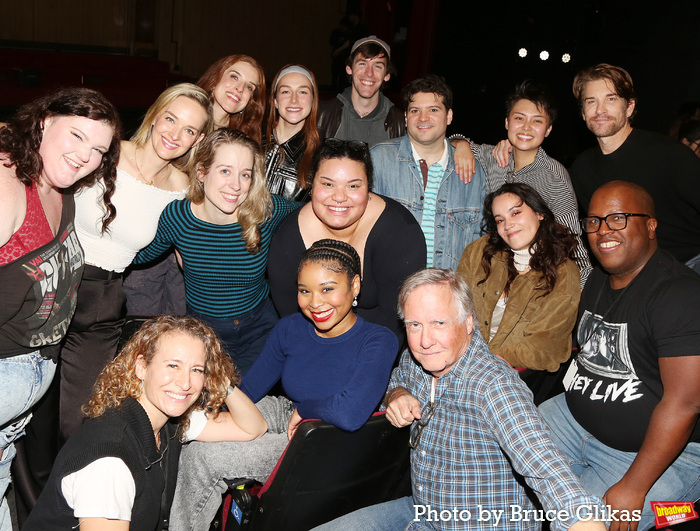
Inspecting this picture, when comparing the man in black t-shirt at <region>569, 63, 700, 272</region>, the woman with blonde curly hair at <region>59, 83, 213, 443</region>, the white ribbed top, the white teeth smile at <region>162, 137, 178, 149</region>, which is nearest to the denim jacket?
the man in black t-shirt at <region>569, 63, 700, 272</region>

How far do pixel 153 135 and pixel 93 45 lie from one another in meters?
9.34

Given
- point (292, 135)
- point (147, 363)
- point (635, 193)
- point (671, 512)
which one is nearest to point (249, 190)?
point (292, 135)

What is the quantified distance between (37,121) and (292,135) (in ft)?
5.25

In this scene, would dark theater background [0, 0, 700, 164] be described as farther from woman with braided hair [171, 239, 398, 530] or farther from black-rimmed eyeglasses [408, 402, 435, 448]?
black-rimmed eyeglasses [408, 402, 435, 448]

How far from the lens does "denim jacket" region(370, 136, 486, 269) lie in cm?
344

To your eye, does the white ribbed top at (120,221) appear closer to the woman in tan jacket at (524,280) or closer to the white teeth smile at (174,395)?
the white teeth smile at (174,395)

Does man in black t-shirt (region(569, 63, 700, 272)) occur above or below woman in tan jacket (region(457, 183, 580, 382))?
above

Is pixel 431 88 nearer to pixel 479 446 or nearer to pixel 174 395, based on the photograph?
pixel 479 446

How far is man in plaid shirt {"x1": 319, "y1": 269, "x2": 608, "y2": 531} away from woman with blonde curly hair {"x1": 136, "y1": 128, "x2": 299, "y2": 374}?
929 mm

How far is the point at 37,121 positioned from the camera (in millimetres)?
2184

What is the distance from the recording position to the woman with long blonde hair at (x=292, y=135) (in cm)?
347

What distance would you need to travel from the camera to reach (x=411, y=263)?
280 cm

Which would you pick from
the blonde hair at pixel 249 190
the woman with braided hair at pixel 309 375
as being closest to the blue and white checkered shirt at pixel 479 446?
the woman with braided hair at pixel 309 375

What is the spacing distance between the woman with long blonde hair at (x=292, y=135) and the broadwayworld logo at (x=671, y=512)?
87.8 inches
